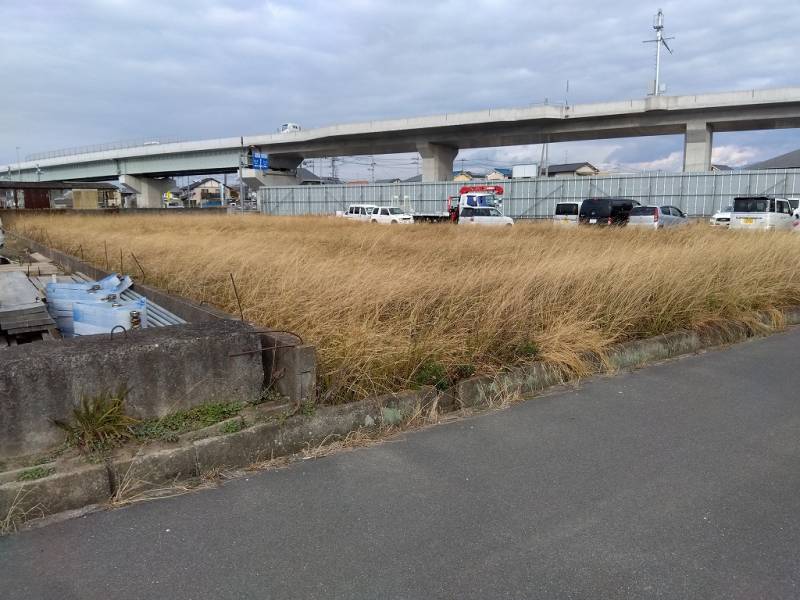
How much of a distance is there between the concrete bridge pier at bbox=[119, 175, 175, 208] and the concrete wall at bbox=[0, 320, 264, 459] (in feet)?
282

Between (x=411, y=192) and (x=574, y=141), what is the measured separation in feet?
50.4

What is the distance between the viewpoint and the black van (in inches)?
939

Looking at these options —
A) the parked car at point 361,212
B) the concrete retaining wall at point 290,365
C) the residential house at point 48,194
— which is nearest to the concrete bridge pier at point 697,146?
the parked car at point 361,212

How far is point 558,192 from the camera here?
4181 cm

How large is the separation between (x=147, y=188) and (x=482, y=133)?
181ft

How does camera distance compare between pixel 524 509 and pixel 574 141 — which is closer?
pixel 524 509

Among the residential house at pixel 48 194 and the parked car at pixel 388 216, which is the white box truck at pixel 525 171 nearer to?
the parked car at pixel 388 216

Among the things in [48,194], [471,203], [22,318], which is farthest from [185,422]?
[48,194]

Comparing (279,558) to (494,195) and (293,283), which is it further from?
(494,195)

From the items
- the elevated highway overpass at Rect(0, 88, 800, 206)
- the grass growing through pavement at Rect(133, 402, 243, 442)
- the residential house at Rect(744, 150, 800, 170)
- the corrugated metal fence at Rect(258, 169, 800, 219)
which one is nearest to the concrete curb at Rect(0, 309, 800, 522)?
the grass growing through pavement at Rect(133, 402, 243, 442)

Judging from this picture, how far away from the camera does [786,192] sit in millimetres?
34531

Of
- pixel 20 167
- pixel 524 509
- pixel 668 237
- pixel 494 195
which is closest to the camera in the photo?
pixel 524 509

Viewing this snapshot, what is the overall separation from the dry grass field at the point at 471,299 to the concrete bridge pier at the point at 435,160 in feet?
144

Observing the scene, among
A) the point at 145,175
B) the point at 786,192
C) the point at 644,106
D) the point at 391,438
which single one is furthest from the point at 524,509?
the point at 145,175
